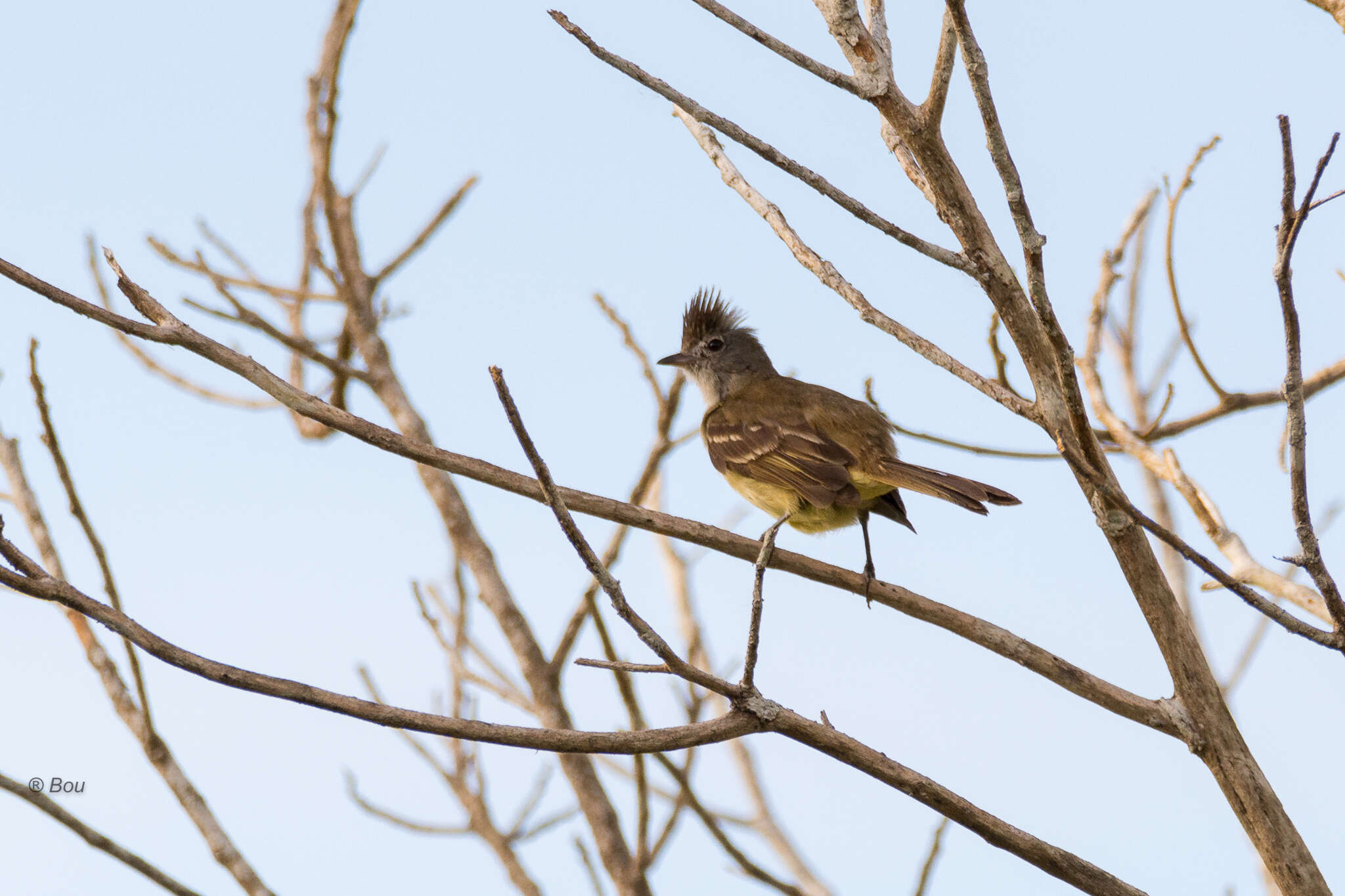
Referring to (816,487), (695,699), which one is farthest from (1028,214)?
(816,487)

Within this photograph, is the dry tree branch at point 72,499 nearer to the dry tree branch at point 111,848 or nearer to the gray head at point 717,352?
the dry tree branch at point 111,848

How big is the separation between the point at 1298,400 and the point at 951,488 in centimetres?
228

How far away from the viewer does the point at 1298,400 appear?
2.17 m

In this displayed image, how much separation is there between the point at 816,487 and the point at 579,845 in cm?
182

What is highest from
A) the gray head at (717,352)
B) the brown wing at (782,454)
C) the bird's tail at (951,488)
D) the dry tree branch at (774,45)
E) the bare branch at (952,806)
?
the gray head at (717,352)

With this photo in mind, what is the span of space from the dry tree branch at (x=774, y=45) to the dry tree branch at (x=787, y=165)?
6.5 inches

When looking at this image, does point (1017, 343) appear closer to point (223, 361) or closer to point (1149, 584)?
point (1149, 584)

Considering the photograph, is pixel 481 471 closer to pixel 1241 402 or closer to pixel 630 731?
pixel 630 731

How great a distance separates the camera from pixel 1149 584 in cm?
254

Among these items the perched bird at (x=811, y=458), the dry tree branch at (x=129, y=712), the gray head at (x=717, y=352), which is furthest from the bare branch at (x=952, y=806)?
the gray head at (x=717, y=352)

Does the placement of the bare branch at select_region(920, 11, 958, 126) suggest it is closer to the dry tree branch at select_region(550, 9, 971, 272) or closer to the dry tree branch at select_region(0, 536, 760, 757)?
the dry tree branch at select_region(550, 9, 971, 272)

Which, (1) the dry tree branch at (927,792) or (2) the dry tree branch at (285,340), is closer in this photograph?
(1) the dry tree branch at (927,792)

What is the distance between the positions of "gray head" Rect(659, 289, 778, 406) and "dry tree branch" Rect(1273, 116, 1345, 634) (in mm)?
4636

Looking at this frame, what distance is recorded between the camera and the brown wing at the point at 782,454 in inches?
192
